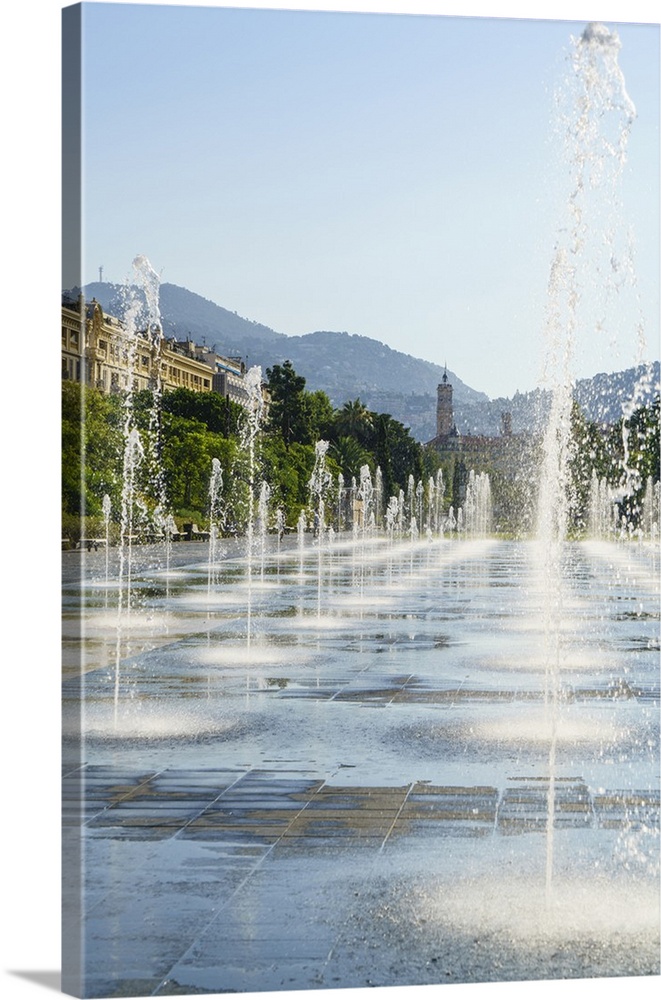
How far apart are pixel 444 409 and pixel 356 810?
57.8ft

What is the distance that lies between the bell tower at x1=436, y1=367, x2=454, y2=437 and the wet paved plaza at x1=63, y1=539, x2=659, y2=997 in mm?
7813

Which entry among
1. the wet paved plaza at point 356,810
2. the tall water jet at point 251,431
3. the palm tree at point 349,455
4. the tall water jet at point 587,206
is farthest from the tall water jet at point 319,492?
the wet paved plaza at point 356,810

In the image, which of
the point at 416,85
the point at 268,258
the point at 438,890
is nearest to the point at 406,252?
the point at 268,258

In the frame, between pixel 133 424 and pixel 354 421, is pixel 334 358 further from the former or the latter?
pixel 133 424

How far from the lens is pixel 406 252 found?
18.1 metres

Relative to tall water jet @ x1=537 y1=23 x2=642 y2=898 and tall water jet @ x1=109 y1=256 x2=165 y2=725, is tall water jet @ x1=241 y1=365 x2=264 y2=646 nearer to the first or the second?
tall water jet @ x1=109 y1=256 x2=165 y2=725

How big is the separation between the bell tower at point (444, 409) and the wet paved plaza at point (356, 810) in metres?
7.81

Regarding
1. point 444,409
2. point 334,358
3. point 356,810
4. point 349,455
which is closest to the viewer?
point 356,810

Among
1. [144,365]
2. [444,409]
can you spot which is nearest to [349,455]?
[444,409]

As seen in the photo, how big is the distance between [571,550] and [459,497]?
10.9ft

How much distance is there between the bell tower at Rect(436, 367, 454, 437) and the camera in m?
20.4

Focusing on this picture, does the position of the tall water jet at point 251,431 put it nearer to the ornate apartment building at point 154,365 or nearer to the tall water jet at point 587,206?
the ornate apartment building at point 154,365

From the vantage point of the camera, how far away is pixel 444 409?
23.8 m
